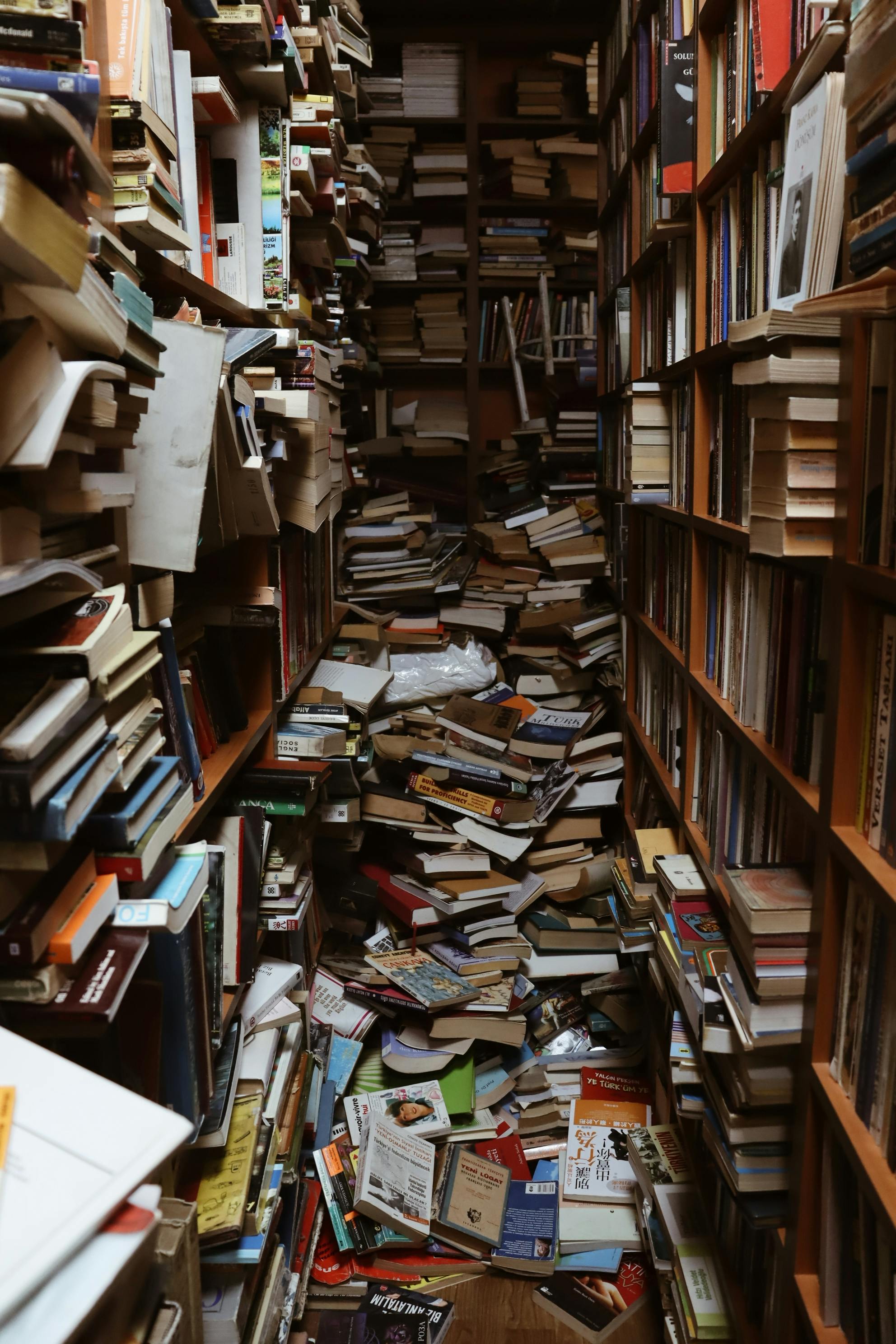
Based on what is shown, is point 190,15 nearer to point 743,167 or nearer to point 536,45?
point 743,167

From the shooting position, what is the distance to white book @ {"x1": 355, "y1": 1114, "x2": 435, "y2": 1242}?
2.15 metres

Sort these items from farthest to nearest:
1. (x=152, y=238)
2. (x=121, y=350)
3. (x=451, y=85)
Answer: (x=451, y=85) → (x=152, y=238) → (x=121, y=350)

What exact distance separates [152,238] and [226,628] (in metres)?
0.77

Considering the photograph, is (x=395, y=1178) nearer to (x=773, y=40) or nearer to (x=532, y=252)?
(x=773, y=40)

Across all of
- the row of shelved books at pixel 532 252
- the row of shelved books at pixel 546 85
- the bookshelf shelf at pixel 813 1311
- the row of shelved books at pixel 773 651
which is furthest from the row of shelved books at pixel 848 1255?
the row of shelved books at pixel 546 85

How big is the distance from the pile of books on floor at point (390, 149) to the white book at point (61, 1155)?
139 inches

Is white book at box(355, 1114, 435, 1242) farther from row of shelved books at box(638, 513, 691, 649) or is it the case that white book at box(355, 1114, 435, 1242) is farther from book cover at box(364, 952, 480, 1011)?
row of shelved books at box(638, 513, 691, 649)

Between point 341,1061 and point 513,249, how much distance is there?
2.88 metres

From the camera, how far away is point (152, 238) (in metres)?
1.15

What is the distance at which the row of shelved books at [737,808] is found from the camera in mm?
1439

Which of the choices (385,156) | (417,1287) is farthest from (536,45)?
(417,1287)

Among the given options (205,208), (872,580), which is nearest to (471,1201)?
(872,580)

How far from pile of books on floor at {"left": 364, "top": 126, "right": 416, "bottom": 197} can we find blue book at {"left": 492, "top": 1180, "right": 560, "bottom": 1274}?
3.29 metres

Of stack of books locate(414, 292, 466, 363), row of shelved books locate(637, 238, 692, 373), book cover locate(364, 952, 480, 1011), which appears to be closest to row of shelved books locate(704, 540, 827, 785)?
row of shelved books locate(637, 238, 692, 373)
